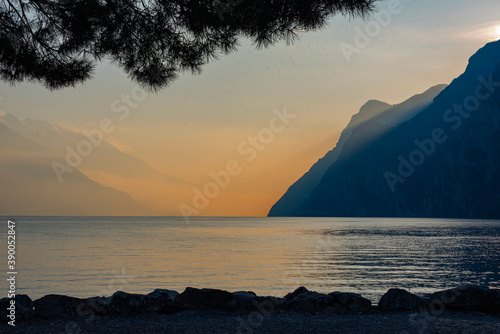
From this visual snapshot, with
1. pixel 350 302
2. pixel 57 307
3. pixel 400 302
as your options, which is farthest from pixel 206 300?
pixel 400 302

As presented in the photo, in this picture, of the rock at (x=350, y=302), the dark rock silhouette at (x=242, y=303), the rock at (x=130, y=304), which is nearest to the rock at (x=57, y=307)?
the dark rock silhouette at (x=242, y=303)

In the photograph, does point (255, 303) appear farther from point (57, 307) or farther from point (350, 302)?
point (57, 307)

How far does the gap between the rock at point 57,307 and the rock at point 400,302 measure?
6.16 metres

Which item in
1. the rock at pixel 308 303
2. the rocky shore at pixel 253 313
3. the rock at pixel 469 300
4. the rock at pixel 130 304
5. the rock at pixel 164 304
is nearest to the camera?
the rocky shore at pixel 253 313

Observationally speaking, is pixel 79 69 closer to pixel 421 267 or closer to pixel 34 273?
pixel 34 273

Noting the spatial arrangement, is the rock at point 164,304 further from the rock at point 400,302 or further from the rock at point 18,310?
the rock at point 400,302

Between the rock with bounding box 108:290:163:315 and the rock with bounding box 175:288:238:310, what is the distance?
0.52 m

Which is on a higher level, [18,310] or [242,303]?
[18,310]

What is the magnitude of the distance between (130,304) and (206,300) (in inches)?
58.8

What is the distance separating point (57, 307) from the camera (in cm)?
895

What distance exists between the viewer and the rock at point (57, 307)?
8875mm

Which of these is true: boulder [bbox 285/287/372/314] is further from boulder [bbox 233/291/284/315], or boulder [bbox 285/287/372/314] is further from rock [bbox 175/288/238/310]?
rock [bbox 175/288/238/310]

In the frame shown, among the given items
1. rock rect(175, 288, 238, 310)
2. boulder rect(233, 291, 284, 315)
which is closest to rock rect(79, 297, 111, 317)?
rock rect(175, 288, 238, 310)

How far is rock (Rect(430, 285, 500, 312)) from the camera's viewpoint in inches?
384
